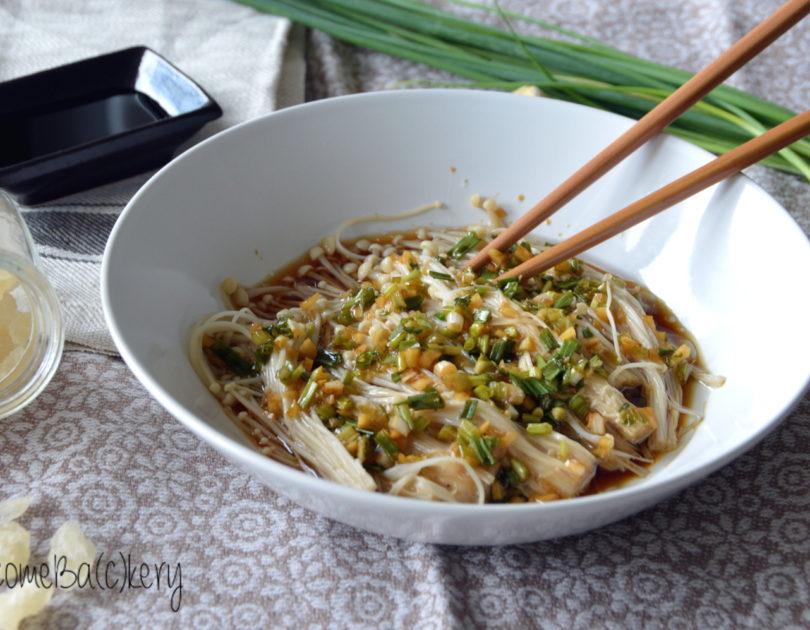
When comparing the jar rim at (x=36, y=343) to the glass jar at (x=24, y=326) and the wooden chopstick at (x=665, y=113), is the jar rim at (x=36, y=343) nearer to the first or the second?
the glass jar at (x=24, y=326)

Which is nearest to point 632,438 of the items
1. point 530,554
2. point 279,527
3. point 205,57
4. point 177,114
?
point 530,554

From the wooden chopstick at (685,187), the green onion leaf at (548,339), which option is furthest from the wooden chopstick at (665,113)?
the green onion leaf at (548,339)

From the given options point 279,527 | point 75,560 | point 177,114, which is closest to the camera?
point 75,560

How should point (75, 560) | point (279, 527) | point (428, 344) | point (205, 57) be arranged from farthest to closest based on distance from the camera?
1. point (205, 57)
2. point (428, 344)
3. point (279, 527)
4. point (75, 560)

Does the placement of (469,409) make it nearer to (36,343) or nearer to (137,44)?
(36,343)

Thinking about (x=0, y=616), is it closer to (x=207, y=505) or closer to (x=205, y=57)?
(x=207, y=505)
